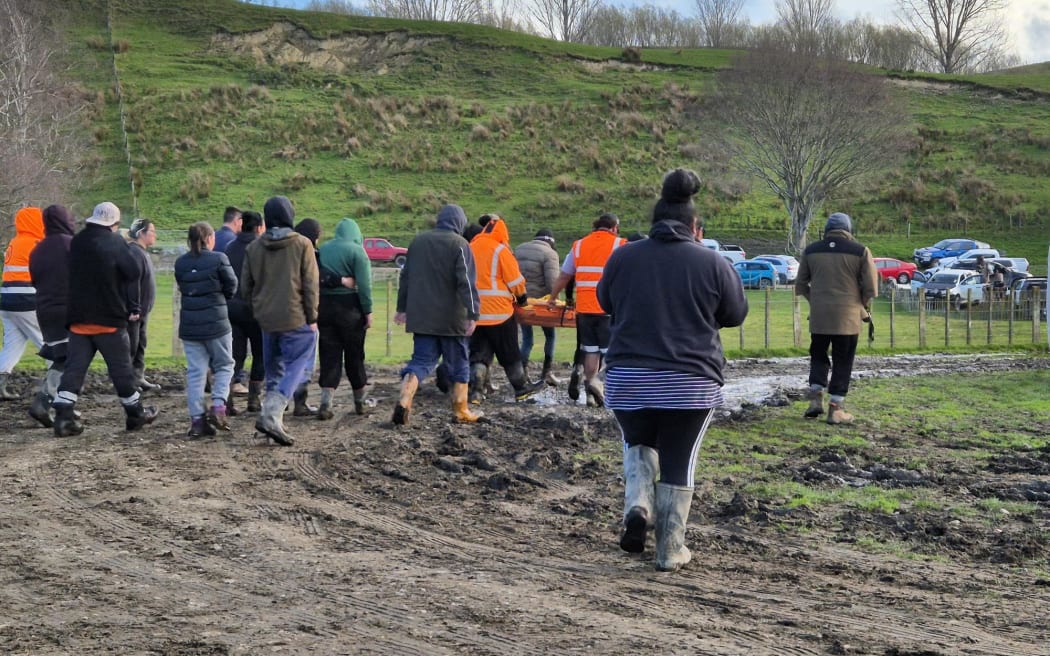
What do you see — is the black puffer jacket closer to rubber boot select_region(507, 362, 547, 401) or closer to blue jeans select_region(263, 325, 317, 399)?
blue jeans select_region(263, 325, 317, 399)

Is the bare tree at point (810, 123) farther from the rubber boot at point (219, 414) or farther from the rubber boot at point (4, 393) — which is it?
→ the rubber boot at point (219, 414)

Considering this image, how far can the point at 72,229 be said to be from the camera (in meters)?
11.6

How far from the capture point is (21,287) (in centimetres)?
1252

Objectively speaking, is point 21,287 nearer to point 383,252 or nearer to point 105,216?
point 105,216

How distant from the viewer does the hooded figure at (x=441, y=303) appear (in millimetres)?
11250

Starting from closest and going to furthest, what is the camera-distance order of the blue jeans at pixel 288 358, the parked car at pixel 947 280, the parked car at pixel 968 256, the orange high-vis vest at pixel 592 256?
the blue jeans at pixel 288 358 < the orange high-vis vest at pixel 592 256 < the parked car at pixel 947 280 < the parked car at pixel 968 256

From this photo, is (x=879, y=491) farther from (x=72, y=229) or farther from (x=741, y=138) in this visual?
(x=741, y=138)

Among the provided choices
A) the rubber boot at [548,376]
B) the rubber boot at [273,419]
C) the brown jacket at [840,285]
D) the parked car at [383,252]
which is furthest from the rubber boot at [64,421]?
the parked car at [383,252]

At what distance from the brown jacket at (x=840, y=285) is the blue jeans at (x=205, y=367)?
5.43 meters

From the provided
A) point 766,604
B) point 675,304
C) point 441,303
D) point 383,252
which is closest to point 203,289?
point 441,303

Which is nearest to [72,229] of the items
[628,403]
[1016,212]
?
[628,403]

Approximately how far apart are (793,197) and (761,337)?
32021 millimetres

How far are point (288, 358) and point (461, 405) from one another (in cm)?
188

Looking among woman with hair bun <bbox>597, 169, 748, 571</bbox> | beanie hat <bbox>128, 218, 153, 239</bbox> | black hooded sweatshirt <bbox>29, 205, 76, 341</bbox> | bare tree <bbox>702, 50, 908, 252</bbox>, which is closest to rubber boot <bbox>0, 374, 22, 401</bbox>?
black hooded sweatshirt <bbox>29, 205, 76, 341</bbox>
